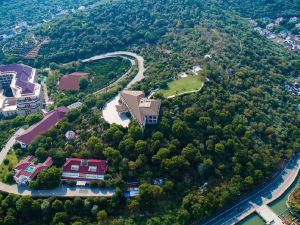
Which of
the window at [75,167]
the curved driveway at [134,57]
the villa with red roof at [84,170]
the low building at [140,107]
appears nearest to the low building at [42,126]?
the villa with red roof at [84,170]

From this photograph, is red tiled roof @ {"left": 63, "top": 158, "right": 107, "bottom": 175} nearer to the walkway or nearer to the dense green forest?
the dense green forest

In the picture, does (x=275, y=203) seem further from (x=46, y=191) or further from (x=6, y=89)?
(x=6, y=89)

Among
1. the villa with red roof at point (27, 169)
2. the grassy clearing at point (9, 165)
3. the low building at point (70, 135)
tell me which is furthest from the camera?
the low building at point (70, 135)

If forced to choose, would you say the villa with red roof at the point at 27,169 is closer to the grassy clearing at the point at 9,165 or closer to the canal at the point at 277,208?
the grassy clearing at the point at 9,165

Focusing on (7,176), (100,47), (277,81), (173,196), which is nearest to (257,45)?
(277,81)

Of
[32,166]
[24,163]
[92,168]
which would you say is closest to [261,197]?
[92,168]
